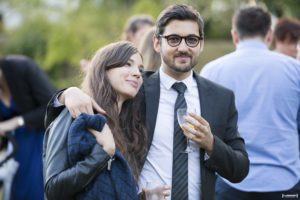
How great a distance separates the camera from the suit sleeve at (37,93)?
176 inches

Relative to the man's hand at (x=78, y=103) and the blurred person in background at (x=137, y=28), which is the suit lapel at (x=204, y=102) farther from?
the blurred person in background at (x=137, y=28)

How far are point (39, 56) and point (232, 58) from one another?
18.4m

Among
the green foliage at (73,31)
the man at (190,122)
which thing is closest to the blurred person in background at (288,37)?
the man at (190,122)

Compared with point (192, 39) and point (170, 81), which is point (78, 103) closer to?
point (170, 81)

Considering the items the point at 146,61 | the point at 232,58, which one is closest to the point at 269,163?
the point at 232,58

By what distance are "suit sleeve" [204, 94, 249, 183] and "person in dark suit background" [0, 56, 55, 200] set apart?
98.3 inches

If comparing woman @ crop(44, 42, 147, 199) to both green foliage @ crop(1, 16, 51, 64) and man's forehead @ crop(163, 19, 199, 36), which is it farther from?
green foliage @ crop(1, 16, 51, 64)

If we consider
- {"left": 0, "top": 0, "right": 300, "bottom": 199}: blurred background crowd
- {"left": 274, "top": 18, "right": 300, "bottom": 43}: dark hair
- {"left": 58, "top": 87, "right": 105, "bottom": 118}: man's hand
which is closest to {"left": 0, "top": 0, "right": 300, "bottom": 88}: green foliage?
{"left": 0, "top": 0, "right": 300, "bottom": 199}: blurred background crowd

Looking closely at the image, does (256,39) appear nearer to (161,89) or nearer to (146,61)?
(146,61)

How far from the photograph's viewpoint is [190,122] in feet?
7.92

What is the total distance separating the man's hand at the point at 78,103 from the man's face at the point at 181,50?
0.67m

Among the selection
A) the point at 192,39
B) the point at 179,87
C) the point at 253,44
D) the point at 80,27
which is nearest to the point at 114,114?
the point at 179,87

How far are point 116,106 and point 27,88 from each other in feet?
7.60

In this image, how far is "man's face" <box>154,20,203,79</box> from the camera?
2.71 meters
